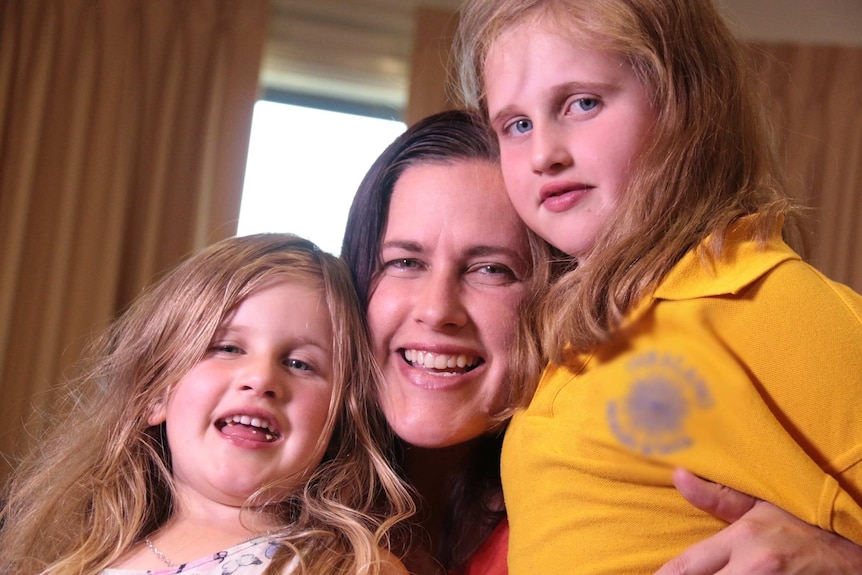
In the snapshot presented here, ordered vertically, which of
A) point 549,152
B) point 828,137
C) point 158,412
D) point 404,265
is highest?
point 828,137

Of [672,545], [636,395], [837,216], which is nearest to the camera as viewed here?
[636,395]

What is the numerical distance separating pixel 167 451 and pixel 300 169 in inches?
69.8

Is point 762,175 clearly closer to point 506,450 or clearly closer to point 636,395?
point 506,450

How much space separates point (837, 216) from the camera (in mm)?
2883

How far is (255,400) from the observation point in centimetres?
98

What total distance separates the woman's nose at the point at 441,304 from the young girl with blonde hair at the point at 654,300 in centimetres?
14

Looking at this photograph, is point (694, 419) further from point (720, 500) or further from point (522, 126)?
point (522, 126)

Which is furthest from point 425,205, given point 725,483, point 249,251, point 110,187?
point 110,187

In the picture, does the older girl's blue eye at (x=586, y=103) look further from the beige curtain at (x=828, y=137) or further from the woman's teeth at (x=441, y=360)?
the beige curtain at (x=828, y=137)

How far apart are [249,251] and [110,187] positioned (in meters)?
1.72

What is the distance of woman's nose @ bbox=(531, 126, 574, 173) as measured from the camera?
76cm

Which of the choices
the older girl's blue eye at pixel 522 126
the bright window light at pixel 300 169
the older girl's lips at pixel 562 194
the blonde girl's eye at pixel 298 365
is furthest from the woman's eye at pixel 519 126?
the bright window light at pixel 300 169

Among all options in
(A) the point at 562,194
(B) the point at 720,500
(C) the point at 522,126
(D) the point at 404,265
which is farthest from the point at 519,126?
(B) the point at 720,500

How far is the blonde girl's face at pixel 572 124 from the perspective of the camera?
75 cm
